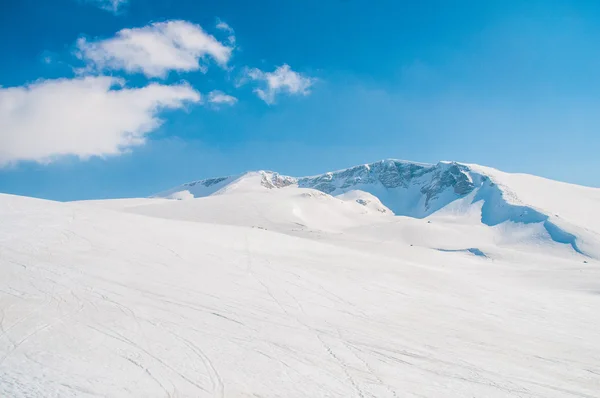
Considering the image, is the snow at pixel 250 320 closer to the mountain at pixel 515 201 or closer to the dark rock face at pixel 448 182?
the mountain at pixel 515 201

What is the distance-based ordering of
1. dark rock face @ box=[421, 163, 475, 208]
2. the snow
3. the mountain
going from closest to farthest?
the snow → the mountain → dark rock face @ box=[421, 163, 475, 208]

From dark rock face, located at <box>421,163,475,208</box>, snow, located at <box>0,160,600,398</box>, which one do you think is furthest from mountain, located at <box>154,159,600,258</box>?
snow, located at <box>0,160,600,398</box>

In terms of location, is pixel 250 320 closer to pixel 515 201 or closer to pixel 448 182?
pixel 515 201

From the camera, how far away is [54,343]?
822cm

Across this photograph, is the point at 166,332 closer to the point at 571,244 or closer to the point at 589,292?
the point at 589,292

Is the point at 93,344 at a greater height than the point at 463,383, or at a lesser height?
greater

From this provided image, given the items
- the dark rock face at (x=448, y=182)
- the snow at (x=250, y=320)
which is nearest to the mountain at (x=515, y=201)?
the dark rock face at (x=448, y=182)

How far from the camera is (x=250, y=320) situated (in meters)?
10.8

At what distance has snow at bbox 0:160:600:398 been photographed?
24.9 ft

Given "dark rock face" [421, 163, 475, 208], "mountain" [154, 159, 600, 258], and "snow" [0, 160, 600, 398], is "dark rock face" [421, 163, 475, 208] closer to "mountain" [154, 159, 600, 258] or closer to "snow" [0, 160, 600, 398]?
"mountain" [154, 159, 600, 258]

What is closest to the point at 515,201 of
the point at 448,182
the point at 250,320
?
the point at 448,182

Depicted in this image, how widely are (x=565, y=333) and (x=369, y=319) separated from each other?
7.49 m

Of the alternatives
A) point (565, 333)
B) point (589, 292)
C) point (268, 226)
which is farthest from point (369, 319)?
point (268, 226)

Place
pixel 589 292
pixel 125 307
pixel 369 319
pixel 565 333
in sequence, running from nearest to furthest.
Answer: pixel 125 307 < pixel 369 319 < pixel 565 333 < pixel 589 292
